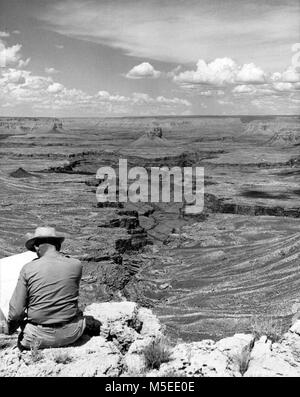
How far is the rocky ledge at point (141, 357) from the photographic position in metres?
7.27

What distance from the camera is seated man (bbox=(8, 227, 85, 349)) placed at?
25.1 ft

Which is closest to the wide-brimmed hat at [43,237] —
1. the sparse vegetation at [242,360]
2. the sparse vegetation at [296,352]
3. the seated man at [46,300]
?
the seated man at [46,300]

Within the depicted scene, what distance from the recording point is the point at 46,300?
7.77 metres

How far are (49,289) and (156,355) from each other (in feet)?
6.48

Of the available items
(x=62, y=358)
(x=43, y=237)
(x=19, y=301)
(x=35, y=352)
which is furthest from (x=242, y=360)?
(x=43, y=237)

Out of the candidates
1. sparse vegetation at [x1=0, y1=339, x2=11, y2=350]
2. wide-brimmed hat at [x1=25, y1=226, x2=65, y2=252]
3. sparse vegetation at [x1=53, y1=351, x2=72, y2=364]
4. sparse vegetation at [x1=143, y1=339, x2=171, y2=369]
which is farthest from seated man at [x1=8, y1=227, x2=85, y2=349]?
sparse vegetation at [x1=143, y1=339, x2=171, y2=369]

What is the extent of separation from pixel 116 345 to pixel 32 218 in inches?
2543

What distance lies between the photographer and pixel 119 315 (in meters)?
9.52

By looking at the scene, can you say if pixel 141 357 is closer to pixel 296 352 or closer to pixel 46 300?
pixel 46 300

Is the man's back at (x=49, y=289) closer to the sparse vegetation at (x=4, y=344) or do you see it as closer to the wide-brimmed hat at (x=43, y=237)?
the wide-brimmed hat at (x=43, y=237)

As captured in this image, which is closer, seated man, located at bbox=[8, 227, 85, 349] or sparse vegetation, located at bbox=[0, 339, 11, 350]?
seated man, located at bbox=[8, 227, 85, 349]

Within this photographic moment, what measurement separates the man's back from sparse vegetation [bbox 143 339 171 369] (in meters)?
1.36

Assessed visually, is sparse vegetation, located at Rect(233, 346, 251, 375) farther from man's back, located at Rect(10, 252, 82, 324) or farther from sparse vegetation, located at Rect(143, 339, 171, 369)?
man's back, located at Rect(10, 252, 82, 324)

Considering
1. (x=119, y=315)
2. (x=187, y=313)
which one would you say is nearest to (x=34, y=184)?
(x=187, y=313)
